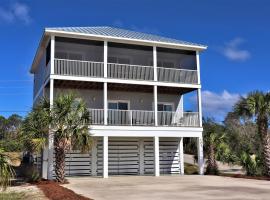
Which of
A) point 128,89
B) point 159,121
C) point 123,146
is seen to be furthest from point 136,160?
point 128,89

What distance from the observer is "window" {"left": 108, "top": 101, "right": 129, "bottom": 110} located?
27.2 m

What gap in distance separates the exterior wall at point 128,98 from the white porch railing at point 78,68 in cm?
236

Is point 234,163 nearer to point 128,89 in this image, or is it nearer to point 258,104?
point 258,104

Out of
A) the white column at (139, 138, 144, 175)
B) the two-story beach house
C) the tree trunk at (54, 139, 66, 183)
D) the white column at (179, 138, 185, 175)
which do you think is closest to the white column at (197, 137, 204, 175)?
the two-story beach house

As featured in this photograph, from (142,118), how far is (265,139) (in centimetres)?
775

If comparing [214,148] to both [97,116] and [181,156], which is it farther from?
[97,116]

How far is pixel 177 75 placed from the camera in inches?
1047

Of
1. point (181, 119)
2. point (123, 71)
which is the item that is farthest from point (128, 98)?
point (181, 119)

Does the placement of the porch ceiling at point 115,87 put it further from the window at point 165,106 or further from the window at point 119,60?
the window at point 119,60

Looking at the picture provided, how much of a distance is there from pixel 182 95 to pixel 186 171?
5.59m

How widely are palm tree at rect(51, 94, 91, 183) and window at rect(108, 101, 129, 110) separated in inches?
259

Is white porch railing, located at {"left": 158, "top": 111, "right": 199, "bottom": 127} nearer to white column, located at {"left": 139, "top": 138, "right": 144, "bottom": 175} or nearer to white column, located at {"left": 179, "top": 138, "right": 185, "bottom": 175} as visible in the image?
white column, located at {"left": 179, "top": 138, "right": 185, "bottom": 175}

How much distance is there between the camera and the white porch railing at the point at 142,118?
24.6 m

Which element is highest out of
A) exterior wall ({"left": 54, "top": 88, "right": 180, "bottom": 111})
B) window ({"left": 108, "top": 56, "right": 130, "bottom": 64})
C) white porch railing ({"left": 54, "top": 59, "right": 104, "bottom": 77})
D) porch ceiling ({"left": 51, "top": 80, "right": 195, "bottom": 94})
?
window ({"left": 108, "top": 56, "right": 130, "bottom": 64})
